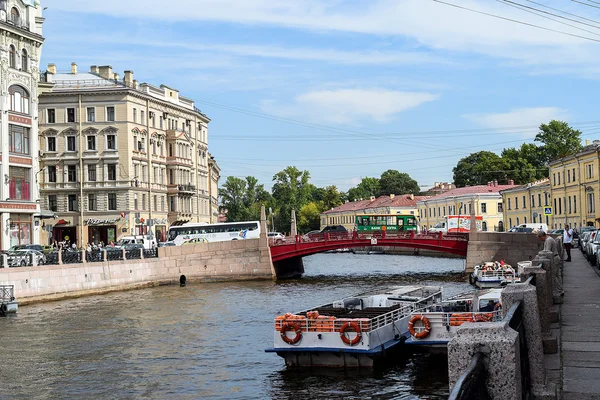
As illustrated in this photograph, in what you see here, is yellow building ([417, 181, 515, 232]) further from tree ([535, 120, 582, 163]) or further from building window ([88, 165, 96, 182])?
building window ([88, 165, 96, 182])

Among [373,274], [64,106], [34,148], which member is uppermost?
[64,106]

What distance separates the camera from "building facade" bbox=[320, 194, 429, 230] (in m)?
130

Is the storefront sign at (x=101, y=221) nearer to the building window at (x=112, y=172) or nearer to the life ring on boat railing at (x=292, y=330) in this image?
the building window at (x=112, y=172)

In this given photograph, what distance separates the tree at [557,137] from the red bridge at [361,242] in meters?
59.4

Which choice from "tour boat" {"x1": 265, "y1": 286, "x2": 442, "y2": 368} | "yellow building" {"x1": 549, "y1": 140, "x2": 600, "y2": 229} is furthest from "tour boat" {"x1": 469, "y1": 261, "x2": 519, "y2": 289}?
"yellow building" {"x1": 549, "y1": 140, "x2": 600, "y2": 229}

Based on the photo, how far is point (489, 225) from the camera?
106 m

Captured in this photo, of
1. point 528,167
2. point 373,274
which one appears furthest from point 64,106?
point 528,167

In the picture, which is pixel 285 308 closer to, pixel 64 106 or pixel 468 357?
pixel 468 357

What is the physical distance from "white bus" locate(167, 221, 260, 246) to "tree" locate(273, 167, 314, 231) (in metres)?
81.7

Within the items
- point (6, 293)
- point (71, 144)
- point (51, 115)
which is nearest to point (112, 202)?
point (71, 144)

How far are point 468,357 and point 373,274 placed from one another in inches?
2272

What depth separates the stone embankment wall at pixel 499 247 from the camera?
193 feet

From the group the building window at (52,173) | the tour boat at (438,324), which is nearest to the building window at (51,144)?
the building window at (52,173)

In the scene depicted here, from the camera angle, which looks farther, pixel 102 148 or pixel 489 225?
pixel 489 225
